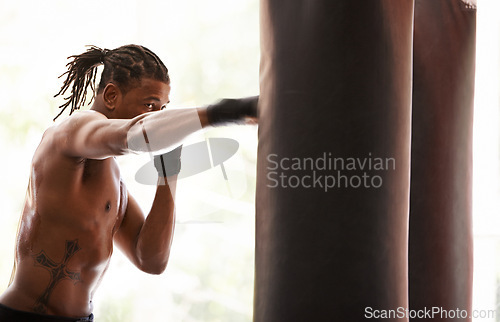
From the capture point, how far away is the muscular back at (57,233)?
0.95 m

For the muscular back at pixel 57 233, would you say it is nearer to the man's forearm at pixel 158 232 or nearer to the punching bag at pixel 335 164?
the man's forearm at pixel 158 232

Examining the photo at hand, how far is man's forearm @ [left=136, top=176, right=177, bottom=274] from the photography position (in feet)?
3.47

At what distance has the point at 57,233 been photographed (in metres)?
0.96

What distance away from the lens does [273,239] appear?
0.68 metres

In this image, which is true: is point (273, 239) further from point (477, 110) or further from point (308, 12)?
point (477, 110)

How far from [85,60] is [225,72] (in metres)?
0.93

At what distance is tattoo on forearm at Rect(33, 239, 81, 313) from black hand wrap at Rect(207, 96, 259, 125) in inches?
16.5

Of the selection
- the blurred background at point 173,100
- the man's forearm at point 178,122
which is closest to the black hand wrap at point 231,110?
the man's forearm at point 178,122

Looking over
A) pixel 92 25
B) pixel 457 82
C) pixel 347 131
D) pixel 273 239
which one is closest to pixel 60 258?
pixel 273 239

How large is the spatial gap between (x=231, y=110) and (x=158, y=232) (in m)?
0.45

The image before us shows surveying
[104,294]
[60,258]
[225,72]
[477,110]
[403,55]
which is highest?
[225,72]

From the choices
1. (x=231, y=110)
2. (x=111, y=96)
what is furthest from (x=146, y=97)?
(x=231, y=110)

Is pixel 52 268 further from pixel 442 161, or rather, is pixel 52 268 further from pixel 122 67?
pixel 442 161

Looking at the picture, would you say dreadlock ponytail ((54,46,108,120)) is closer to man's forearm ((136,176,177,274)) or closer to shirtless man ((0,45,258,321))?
shirtless man ((0,45,258,321))
